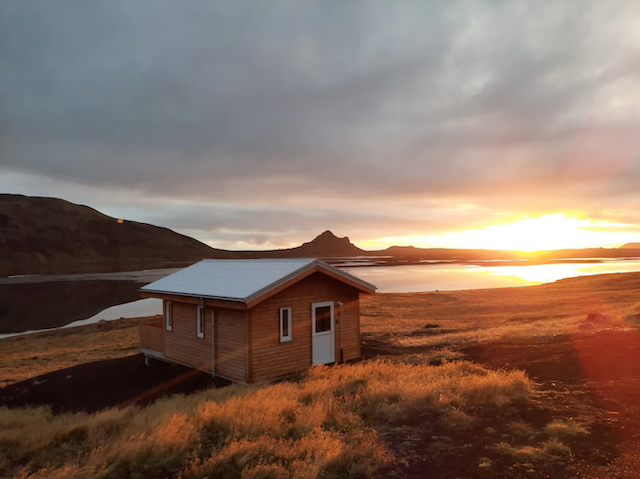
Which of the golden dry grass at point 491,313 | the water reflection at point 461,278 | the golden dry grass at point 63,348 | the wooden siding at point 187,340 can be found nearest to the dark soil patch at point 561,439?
the golden dry grass at point 491,313

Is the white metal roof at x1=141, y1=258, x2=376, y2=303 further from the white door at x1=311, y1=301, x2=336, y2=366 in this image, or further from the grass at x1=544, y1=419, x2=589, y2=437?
the grass at x1=544, y1=419, x2=589, y2=437

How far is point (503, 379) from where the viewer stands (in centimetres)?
1128

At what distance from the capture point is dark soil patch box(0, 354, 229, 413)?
14.9m

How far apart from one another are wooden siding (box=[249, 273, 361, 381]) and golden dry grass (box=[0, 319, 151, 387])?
1138cm

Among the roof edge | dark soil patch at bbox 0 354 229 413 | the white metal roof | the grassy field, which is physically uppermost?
the white metal roof

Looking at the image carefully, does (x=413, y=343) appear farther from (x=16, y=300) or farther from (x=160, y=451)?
(x=16, y=300)

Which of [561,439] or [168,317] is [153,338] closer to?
[168,317]

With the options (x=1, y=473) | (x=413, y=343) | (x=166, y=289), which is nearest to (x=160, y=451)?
(x=1, y=473)

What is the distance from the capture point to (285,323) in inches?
654

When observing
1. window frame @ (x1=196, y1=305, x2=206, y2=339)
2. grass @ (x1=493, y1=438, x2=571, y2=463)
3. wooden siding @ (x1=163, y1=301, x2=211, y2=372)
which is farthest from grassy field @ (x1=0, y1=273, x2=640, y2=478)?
window frame @ (x1=196, y1=305, x2=206, y2=339)

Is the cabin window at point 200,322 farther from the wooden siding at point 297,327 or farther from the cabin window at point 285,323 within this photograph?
the cabin window at point 285,323

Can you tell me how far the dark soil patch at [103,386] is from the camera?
1491 cm

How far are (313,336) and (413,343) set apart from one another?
7.24 meters

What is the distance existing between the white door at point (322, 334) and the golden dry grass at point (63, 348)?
1233 centimetres
